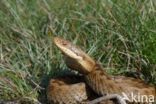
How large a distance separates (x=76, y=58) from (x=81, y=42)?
3.13 ft

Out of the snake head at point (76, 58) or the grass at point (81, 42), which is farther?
the grass at point (81, 42)

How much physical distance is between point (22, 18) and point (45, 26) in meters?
0.51

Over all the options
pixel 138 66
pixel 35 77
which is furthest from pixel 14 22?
pixel 138 66

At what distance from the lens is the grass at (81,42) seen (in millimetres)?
6867

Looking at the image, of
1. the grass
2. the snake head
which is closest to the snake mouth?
the snake head

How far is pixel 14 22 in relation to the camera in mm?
8242

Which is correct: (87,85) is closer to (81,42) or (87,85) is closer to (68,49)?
(68,49)

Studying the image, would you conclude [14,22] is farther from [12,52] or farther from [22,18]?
[12,52]

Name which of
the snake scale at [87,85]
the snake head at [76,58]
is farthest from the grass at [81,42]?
the snake head at [76,58]

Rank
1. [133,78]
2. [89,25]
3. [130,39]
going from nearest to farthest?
1. [133,78]
2. [130,39]
3. [89,25]

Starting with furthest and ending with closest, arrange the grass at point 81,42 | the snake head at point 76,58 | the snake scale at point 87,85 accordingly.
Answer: the grass at point 81,42, the snake head at point 76,58, the snake scale at point 87,85

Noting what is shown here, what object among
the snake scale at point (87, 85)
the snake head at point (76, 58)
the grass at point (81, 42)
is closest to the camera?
the snake scale at point (87, 85)

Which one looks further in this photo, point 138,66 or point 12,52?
point 12,52

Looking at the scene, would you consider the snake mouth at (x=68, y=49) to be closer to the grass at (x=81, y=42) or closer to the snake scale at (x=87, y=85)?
the snake scale at (x=87, y=85)
